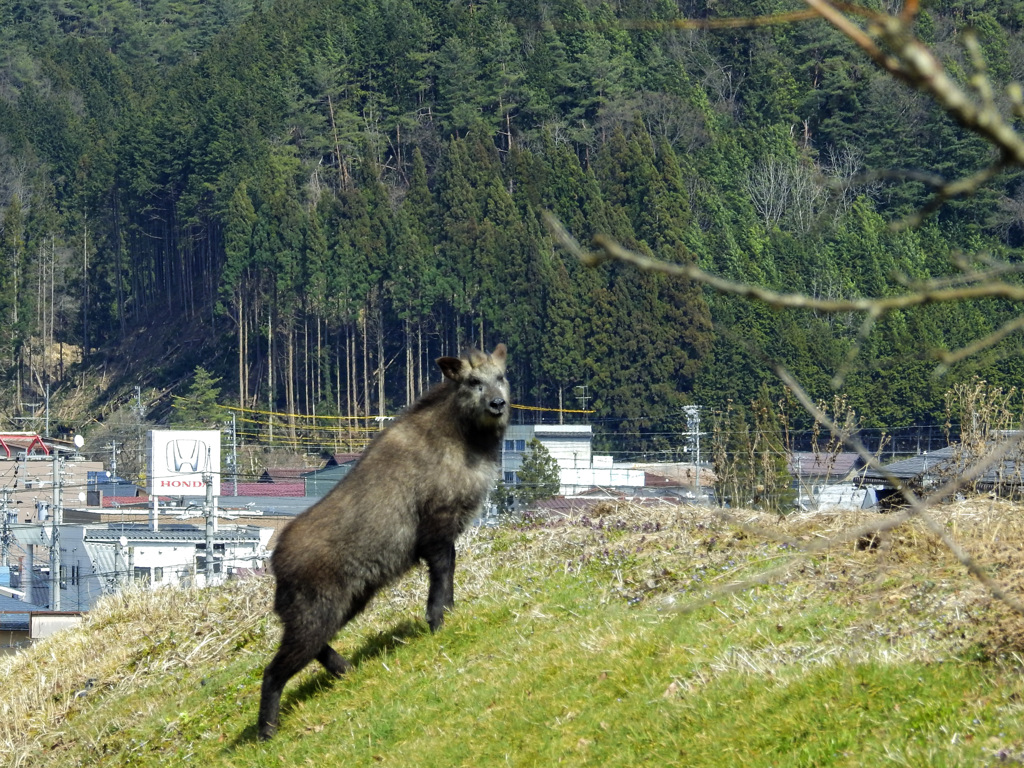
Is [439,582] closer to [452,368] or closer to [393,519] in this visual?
[393,519]

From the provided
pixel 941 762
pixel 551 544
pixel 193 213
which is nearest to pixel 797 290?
pixel 193 213

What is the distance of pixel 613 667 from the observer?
288 inches

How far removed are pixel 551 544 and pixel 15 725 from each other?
4015mm

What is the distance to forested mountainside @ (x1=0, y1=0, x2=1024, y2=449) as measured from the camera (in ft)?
266

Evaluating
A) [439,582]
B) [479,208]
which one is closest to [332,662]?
[439,582]

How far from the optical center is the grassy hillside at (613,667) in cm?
602

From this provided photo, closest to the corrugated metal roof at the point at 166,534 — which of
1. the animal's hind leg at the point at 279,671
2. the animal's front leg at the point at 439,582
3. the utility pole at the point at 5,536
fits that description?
the utility pole at the point at 5,536

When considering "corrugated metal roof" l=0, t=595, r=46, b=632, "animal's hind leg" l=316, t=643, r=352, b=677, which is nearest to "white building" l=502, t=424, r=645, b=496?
"corrugated metal roof" l=0, t=595, r=46, b=632

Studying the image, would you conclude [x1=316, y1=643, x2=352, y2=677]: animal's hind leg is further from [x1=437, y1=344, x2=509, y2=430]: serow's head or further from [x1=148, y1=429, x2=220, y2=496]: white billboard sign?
[x1=148, y1=429, x2=220, y2=496]: white billboard sign

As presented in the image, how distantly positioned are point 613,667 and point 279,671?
209 cm

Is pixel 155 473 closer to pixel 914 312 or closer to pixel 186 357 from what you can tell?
pixel 914 312

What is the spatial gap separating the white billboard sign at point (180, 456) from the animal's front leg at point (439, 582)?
47543 mm

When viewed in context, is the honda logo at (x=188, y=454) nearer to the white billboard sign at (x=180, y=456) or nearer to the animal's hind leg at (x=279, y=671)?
the white billboard sign at (x=180, y=456)

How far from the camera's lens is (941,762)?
17.5ft
